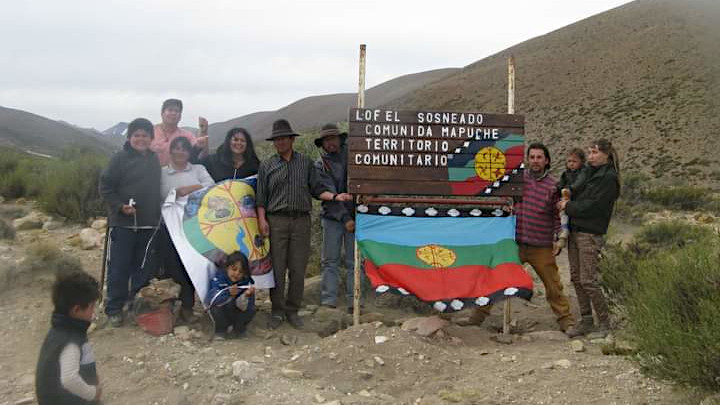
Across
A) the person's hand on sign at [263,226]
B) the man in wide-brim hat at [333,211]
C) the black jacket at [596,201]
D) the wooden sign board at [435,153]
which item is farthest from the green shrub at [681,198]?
the person's hand on sign at [263,226]

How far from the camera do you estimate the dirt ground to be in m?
4.18

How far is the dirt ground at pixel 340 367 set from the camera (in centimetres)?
418

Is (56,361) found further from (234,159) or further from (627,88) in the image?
(627,88)

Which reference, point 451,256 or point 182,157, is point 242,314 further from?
point 451,256

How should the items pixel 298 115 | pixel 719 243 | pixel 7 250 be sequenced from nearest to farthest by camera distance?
pixel 719 243 → pixel 7 250 → pixel 298 115

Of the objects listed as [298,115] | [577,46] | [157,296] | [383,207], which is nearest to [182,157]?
[157,296]

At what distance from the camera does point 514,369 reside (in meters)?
4.67

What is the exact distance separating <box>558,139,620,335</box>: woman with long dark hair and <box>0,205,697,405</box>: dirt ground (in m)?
0.42

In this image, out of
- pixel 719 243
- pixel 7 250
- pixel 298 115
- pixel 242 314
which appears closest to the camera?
pixel 719 243

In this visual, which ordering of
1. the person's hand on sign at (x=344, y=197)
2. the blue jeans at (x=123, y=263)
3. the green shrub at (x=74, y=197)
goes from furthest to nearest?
the green shrub at (x=74, y=197)
the person's hand on sign at (x=344, y=197)
the blue jeans at (x=123, y=263)

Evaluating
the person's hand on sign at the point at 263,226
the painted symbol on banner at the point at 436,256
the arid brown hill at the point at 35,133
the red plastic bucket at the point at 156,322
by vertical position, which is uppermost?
the arid brown hill at the point at 35,133

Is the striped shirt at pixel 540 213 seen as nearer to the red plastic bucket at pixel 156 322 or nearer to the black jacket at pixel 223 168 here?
the black jacket at pixel 223 168

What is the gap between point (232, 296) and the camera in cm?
545

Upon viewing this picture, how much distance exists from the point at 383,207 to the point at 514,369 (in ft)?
6.53
